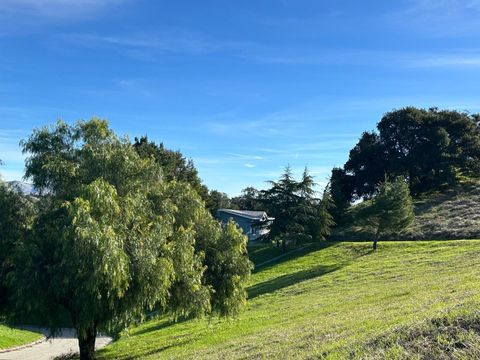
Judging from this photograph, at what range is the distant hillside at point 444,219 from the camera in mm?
44625

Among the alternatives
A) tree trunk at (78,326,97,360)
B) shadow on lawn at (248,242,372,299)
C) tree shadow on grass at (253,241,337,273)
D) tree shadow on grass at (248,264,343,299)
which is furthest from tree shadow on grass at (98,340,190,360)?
tree shadow on grass at (253,241,337,273)

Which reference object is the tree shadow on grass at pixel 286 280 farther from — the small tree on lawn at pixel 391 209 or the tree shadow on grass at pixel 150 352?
the tree shadow on grass at pixel 150 352

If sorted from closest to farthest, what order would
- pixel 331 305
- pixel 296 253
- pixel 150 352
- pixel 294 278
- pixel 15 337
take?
pixel 150 352
pixel 331 305
pixel 15 337
pixel 294 278
pixel 296 253

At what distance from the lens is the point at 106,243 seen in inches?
580

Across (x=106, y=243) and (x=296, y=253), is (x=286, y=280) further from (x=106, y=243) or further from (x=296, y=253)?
(x=106, y=243)

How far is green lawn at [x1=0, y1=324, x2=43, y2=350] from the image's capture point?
30.3 metres

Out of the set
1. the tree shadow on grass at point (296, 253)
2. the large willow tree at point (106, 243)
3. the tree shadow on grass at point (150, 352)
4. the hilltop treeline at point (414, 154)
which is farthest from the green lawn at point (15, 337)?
the hilltop treeline at point (414, 154)

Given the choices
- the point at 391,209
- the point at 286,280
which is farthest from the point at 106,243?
the point at 391,209

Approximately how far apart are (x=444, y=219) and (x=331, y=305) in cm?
3557

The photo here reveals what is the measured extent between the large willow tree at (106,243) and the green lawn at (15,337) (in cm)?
1509

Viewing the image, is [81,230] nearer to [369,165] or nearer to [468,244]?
[468,244]

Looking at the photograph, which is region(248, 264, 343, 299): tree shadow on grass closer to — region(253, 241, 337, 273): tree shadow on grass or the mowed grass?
the mowed grass

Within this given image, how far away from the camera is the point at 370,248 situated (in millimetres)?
42562

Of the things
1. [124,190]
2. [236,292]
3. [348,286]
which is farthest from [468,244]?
[124,190]
